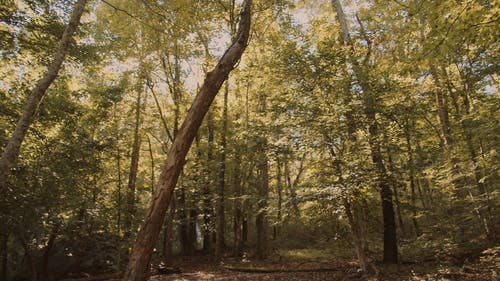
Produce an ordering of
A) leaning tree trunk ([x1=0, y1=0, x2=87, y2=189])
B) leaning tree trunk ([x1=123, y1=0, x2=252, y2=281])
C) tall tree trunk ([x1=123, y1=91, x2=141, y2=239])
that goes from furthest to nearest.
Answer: tall tree trunk ([x1=123, y1=91, x2=141, y2=239]) < leaning tree trunk ([x1=0, y1=0, x2=87, y2=189]) < leaning tree trunk ([x1=123, y1=0, x2=252, y2=281])

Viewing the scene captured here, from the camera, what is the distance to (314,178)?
27.3 feet

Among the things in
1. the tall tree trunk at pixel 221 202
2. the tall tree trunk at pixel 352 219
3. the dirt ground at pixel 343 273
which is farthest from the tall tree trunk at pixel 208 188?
the tall tree trunk at pixel 352 219

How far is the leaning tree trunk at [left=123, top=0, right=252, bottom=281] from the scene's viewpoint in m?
3.55

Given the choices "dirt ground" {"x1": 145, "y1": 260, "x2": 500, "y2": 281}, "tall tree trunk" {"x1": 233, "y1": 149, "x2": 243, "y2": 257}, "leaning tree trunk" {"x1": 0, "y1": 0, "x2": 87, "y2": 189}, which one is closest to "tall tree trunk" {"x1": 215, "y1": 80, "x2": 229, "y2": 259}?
"tall tree trunk" {"x1": 233, "y1": 149, "x2": 243, "y2": 257}

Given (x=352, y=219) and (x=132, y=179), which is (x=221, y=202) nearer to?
(x=132, y=179)

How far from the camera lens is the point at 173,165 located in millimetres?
3895

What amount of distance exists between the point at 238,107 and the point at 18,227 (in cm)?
1078

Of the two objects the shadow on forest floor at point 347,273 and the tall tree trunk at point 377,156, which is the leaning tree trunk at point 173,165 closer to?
the tall tree trunk at point 377,156

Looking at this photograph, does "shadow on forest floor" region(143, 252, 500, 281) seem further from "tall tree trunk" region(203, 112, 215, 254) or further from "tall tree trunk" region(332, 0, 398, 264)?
"tall tree trunk" region(203, 112, 215, 254)

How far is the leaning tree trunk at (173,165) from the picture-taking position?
11.7 ft

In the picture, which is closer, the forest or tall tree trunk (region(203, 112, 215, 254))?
the forest

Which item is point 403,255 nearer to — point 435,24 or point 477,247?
point 477,247

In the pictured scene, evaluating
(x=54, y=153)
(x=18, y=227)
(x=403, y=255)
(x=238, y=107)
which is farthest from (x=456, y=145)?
(x=18, y=227)

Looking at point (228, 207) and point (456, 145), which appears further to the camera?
point (228, 207)
